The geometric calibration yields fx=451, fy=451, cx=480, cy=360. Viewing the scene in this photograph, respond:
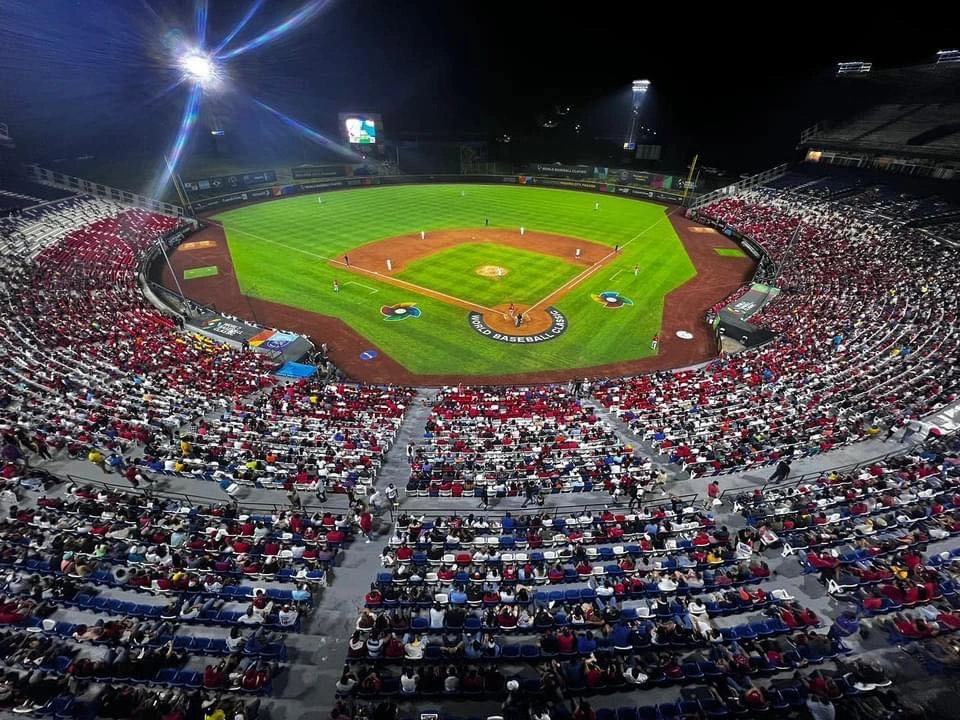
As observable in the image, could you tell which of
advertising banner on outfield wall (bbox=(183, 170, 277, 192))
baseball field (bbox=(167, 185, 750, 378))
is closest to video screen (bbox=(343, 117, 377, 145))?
advertising banner on outfield wall (bbox=(183, 170, 277, 192))

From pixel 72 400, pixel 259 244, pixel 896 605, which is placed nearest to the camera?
pixel 896 605

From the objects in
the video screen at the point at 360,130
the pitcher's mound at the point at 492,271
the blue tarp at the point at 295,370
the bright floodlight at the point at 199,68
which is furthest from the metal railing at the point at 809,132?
the bright floodlight at the point at 199,68

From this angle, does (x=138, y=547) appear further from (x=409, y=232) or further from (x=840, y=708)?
(x=409, y=232)

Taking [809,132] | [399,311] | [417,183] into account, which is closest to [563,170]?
[417,183]

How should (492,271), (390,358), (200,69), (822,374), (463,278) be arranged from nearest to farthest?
(822,374)
(390,358)
(463,278)
(492,271)
(200,69)

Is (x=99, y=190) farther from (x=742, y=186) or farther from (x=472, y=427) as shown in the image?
(x=742, y=186)

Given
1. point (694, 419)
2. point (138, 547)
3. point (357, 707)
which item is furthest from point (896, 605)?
point (138, 547)
